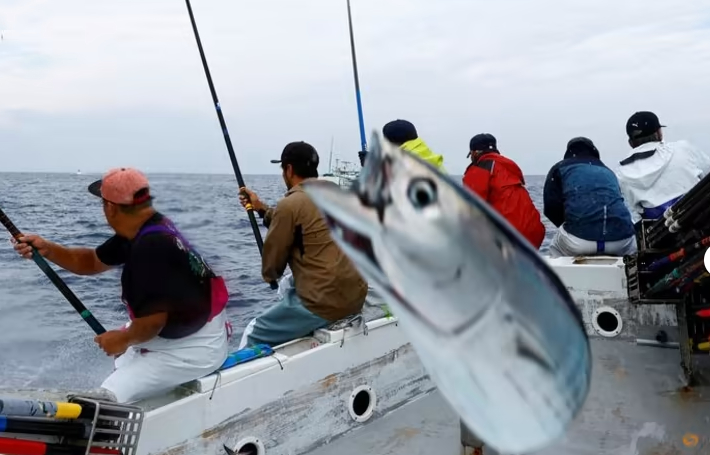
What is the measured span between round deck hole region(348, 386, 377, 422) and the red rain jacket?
4.89ft

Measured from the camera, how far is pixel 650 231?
406 centimetres

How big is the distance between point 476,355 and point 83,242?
959cm

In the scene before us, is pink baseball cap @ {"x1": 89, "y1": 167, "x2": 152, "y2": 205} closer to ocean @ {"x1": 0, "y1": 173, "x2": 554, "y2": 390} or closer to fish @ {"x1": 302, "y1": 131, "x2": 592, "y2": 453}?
ocean @ {"x1": 0, "y1": 173, "x2": 554, "y2": 390}

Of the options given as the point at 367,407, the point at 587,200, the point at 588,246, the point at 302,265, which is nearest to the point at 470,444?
the point at 367,407

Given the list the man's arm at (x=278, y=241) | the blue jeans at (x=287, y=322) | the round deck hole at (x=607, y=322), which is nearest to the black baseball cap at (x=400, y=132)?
the man's arm at (x=278, y=241)

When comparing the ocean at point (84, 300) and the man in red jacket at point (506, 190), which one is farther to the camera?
the man in red jacket at point (506, 190)

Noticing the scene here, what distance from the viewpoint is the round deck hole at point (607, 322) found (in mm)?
4883

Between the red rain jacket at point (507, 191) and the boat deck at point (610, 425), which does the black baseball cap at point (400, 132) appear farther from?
the boat deck at point (610, 425)

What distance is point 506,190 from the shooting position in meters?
4.28

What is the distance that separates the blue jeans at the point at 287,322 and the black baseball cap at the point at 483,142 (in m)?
1.79

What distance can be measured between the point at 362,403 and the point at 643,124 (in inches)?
109

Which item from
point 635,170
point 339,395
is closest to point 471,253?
point 339,395

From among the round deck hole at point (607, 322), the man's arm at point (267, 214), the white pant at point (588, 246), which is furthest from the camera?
the white pant at point (588, 246)

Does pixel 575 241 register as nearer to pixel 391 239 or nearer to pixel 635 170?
pixel 635 170
